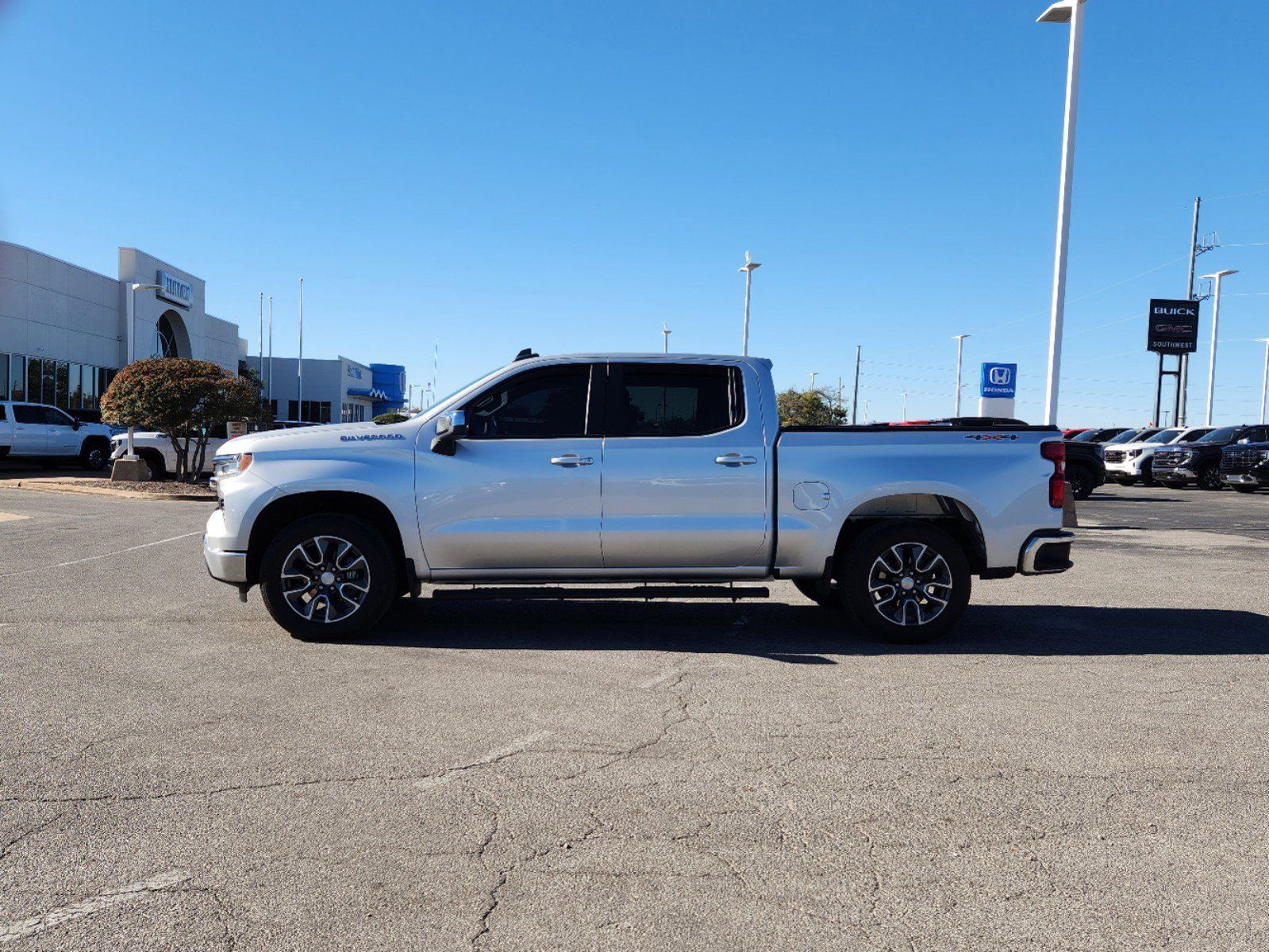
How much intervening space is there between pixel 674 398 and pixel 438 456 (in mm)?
1750

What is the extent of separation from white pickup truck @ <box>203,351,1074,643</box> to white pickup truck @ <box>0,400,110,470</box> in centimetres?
2612

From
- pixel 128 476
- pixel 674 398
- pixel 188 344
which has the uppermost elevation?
pixel 188 344

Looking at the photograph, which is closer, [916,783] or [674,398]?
[916,783]

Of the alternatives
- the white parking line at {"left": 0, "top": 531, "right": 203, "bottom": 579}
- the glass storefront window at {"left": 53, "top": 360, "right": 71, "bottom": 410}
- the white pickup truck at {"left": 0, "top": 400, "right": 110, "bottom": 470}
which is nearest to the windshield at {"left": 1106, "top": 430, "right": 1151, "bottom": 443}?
the white parking line at {"left": 0, "top": 531, "right": 203, "bottom": 579}

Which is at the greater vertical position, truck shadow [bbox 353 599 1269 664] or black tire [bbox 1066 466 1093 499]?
black tire [bbox 1066 466 1093 499]

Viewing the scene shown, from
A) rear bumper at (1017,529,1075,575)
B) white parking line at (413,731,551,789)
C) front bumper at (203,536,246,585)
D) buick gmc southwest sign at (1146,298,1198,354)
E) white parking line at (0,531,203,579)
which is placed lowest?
white parking line at (0,531,203,579)

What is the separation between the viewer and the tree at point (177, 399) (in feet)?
72.8

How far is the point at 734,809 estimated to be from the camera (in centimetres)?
393

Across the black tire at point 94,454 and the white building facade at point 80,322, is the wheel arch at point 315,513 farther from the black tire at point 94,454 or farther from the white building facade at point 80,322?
the white building facade at point 80,322

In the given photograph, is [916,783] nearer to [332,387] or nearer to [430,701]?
[430,701]

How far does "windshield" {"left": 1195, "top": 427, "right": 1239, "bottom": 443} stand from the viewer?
30531mm

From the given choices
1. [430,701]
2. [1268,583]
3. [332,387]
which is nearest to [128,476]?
[430,701]

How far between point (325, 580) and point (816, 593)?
3833mm

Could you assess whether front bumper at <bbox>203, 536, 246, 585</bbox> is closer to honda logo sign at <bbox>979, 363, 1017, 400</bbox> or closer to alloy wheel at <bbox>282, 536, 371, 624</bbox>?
alloy wheel at <bbox>282, 536, 371, 624</bbox>
